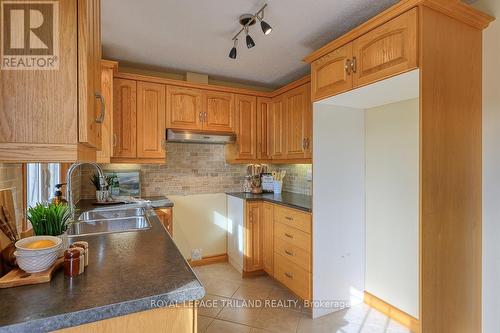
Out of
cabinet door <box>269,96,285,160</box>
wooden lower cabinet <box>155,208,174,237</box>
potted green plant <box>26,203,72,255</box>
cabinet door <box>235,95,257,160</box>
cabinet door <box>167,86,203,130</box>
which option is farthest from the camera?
cabinet door <box>235,95,257,160</box>

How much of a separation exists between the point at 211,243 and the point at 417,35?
3036mm

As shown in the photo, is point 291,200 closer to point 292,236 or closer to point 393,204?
point 292,236

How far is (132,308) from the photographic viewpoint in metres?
0.79

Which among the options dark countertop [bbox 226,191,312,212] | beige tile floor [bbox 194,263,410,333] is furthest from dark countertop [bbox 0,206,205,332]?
dark countertop [bbox 226,191,312,212]

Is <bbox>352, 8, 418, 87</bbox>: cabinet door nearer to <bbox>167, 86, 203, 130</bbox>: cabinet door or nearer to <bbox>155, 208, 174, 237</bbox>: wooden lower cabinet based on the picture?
<bbox>167, 86, 203, 130</bbox>: cabinet door

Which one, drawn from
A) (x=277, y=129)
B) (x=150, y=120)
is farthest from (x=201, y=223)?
(x=277, y=129)

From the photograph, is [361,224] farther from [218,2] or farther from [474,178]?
[218,2]

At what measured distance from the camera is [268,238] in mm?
2990

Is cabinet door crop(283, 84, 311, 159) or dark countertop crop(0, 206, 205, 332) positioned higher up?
cabinet door crop(283, 84, 311, 159)

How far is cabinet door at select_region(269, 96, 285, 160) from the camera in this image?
3121mm

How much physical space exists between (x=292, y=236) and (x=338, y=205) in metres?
0.54

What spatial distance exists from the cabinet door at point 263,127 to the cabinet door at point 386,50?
5.40 ft

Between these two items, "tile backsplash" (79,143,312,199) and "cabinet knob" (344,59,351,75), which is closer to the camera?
"cabinet knob" (344,59,351,75)

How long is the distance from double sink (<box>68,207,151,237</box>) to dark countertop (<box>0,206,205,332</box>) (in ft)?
2.06
